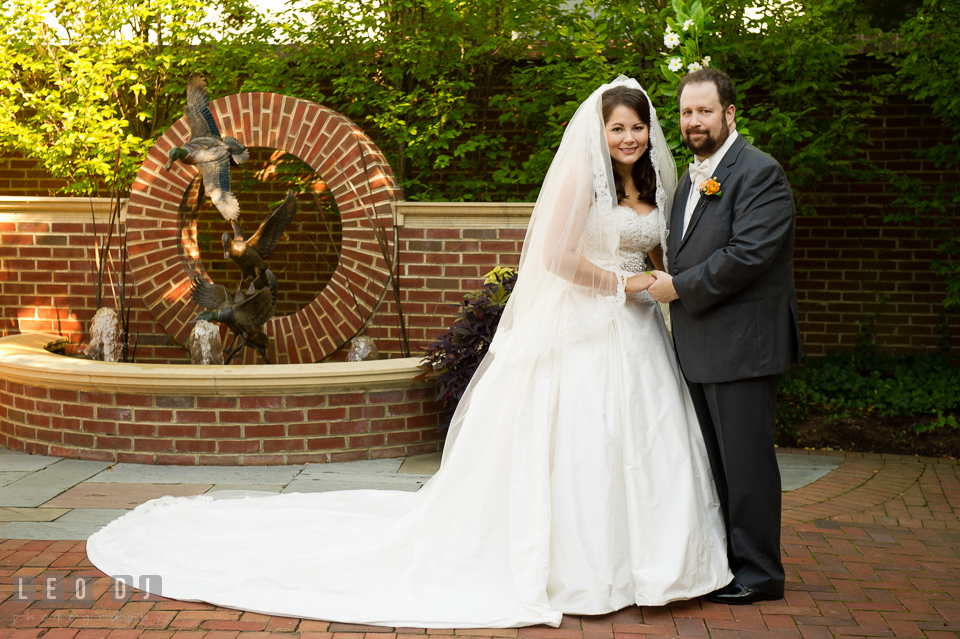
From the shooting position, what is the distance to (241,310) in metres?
5.38

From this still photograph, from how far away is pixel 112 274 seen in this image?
20.9 ft

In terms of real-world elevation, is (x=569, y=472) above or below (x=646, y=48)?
below

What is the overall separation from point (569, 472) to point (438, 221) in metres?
3.19

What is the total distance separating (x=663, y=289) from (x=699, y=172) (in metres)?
0.50

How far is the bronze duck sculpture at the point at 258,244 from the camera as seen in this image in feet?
18.0

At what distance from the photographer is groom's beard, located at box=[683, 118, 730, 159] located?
A: 10.5 ft

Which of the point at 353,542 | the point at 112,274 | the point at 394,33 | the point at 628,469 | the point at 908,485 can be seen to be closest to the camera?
the point at 628,469

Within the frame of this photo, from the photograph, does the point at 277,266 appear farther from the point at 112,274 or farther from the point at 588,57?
the point at 588,57

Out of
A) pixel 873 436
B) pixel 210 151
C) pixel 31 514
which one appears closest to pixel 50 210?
pixel 210 151

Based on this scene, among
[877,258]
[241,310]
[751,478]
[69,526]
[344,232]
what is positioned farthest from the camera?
[877,258]

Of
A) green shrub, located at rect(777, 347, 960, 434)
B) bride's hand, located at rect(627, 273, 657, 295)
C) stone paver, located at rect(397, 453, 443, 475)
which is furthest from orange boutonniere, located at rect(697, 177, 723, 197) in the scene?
green shrub, located at rect(777, 347, 960, 434)

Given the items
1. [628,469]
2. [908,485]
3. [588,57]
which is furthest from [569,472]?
[588,57]

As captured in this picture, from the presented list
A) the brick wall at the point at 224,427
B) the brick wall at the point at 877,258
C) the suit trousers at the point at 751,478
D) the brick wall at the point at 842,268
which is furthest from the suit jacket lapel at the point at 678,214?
the brick wall at the point at 877,258

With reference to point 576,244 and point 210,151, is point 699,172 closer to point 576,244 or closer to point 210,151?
point 576,244
